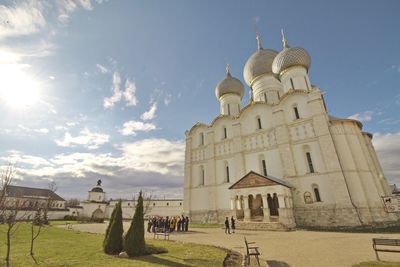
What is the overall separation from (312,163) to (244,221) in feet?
32.1

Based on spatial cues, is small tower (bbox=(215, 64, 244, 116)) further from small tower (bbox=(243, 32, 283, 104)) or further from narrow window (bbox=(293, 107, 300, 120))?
narrow window (bbox=(293, 107, 300, 120))

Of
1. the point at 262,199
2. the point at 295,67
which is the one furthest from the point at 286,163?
the point at 295,67

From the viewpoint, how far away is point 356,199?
20.2 metres

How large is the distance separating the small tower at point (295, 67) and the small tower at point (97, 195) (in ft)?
168

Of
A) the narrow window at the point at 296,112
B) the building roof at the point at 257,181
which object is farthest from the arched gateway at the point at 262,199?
the narrow window at the point at 296,112

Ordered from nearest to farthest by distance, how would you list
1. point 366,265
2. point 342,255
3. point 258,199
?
point 366,265, point 342,255, point 258,199

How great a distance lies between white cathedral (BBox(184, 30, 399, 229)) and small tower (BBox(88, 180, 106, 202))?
3404cm

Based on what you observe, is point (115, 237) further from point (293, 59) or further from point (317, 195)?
point (293, 59)

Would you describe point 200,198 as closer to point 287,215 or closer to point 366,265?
point 287,215

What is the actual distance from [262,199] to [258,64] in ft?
74.6

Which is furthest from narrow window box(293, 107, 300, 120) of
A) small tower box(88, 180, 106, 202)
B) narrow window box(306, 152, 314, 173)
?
small tower box(88, 180, 106, 202)

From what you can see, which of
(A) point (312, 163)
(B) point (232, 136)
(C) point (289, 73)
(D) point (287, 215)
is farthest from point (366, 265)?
(C) point (289, 73)

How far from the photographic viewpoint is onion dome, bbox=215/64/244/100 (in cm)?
3647

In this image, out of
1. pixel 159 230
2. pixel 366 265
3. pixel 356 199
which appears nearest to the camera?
pixel 366 265
